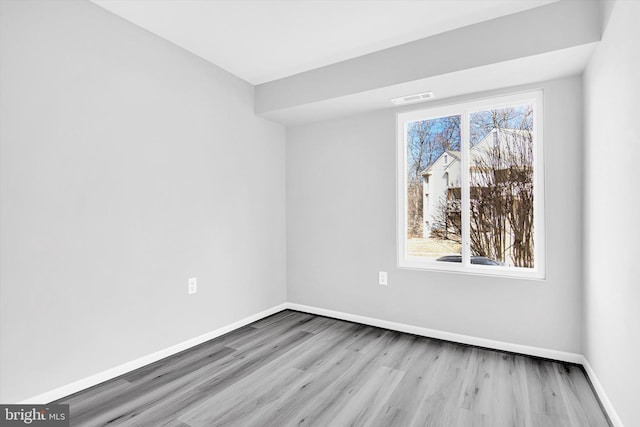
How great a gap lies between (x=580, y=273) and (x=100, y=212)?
3.40m

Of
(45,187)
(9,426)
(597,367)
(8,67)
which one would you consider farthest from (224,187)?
(597,367)

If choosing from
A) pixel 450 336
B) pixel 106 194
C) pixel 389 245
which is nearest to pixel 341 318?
pixel 389 245

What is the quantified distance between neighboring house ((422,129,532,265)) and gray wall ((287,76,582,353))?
0.24m

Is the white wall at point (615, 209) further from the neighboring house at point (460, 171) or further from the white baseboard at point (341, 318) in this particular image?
the neighboring house at point (460, 171)

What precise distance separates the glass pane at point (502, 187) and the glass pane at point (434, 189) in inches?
5.7

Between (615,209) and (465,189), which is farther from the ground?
(465,189)

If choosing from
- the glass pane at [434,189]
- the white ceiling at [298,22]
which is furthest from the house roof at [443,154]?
the white ceiling at [298,22]

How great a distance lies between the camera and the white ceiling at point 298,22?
83.8 inches

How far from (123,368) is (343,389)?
151 centimetres

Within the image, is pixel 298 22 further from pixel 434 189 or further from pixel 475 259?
pixel 475 259

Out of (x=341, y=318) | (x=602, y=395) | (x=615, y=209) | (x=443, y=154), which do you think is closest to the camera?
(x=615, y=209)

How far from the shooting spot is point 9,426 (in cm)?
172

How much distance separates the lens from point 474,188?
2.86 metres

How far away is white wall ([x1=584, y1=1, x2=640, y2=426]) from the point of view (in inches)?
58.3
